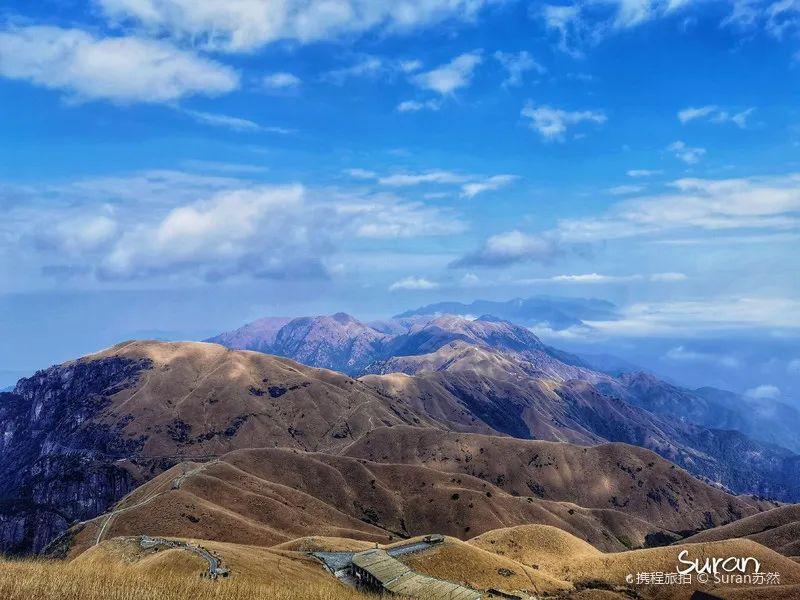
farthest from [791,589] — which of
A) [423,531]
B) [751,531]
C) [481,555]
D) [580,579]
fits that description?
[423,531]

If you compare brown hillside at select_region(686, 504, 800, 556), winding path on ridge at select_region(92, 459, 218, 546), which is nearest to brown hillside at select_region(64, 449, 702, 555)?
winding path on ridge at select_region(92, 459, 218, 546)

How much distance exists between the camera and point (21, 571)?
102 ft

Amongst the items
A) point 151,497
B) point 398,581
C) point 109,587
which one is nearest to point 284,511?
point 151,497

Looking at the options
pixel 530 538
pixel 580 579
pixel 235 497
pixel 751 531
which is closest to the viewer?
pixel 580 579

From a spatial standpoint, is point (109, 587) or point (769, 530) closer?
point (109, 587)

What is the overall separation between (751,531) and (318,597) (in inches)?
5416

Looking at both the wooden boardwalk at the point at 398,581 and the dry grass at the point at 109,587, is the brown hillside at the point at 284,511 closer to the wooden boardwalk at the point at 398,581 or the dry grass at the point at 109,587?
the wooden boardwalk at the point at 398,581

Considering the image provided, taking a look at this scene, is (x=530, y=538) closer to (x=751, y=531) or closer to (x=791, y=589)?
(x=791, y=589)

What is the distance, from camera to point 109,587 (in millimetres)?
28141

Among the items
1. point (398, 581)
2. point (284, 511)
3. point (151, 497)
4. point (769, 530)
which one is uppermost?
point (398, 581)

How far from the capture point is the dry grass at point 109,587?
27.0m

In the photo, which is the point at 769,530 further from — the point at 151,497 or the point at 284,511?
the point at 151,497

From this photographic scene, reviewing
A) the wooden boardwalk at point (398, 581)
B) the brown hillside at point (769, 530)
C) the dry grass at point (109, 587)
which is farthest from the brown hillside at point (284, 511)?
the dry grass at point (109, 587)

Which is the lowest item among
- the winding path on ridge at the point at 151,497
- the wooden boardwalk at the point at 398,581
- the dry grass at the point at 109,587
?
the winding path on ridge at the point at 151,497
